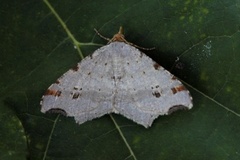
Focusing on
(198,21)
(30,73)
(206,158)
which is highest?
(30,73)

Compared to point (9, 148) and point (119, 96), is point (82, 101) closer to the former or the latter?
point (119, 96)

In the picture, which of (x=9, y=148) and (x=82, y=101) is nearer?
(x=9, y=148)

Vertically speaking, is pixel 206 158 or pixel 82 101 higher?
pixel 82 101

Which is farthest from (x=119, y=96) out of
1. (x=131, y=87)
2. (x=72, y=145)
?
(x=72, y=145)

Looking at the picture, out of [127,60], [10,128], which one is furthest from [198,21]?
[10,128]

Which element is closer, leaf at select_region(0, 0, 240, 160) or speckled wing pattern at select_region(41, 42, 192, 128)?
leaf at select_region(0, 0, 240, 160)

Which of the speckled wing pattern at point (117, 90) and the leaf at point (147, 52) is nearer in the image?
the leaf at point (147, 52)
